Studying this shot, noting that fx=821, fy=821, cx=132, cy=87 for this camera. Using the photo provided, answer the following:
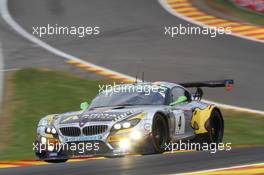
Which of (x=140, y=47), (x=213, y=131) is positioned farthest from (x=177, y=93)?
(x=140, y=47)

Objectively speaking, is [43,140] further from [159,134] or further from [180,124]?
[180,124]

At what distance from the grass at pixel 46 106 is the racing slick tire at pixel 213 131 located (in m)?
1.46

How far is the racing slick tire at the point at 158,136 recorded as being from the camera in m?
11.6

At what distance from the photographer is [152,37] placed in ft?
82.2

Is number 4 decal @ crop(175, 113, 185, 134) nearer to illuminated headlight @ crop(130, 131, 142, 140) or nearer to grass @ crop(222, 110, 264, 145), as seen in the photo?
illuminated headlight @ crop(130, 131, 142, 140)

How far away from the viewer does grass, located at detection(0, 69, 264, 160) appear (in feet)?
51.5

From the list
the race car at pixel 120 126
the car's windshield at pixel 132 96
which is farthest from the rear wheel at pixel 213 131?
the car's windshield at pixel 132 96

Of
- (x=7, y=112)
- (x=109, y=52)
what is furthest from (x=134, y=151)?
(x=109, y=52)

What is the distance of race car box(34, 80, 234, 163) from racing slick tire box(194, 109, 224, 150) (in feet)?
1.06

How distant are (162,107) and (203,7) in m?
16.2

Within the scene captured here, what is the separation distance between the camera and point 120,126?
453 inches

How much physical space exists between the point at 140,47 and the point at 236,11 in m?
4.69

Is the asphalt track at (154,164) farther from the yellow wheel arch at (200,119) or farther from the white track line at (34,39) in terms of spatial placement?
the white track line at (34,39)

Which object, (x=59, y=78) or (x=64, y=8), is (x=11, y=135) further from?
(x=64, y=8)
